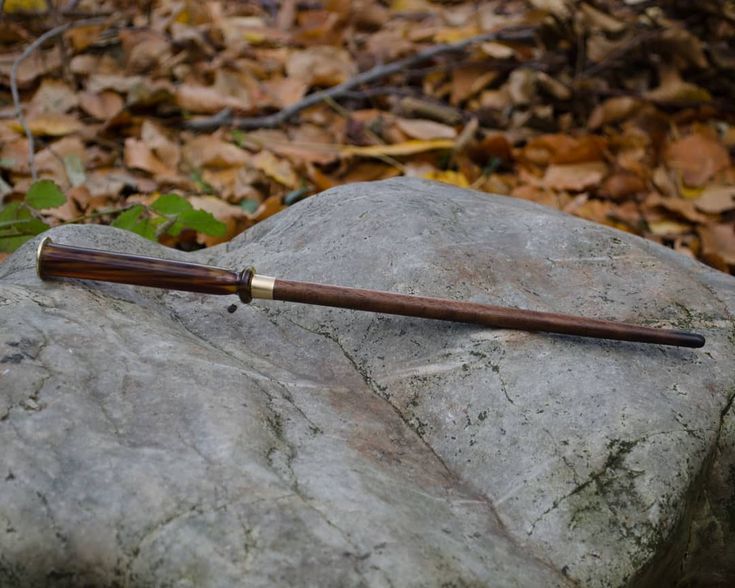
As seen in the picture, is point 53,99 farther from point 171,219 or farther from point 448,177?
point 448,177

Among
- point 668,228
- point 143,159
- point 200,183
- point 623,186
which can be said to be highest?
point 143,159

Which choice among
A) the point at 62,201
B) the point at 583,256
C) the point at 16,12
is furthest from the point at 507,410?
the point at 16,12

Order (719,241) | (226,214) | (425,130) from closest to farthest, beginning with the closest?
(226,214) < (719,241) < (425,130)

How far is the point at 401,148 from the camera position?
385cm

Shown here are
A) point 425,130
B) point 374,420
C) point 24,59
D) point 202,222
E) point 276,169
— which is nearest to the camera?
point 374,420

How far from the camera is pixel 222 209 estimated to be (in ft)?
10.7

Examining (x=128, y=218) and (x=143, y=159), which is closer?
(x=128, y=218)

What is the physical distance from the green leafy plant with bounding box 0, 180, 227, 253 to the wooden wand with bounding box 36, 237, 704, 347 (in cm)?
62

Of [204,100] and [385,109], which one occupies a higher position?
[204,100]

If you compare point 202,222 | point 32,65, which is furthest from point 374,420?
point 32,65

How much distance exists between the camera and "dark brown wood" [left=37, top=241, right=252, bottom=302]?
6.22ft

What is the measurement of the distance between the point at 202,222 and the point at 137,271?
659 mm

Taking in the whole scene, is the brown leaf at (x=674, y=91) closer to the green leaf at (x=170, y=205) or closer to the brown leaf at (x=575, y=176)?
the brown leaf at (x=575, y=176)

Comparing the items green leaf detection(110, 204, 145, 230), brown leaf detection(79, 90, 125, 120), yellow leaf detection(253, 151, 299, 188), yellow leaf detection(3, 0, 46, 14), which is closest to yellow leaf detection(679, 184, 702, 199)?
yellow leaf detection(253, 151, 299, 188)
